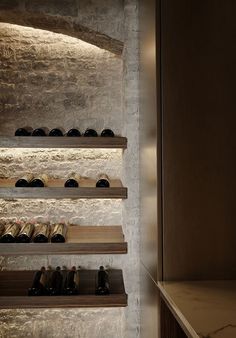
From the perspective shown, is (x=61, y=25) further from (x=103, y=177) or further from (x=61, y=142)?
(x=103, y=177)

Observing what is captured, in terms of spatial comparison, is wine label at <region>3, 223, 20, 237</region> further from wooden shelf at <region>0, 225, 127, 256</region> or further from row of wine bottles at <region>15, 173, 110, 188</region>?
row of wine bottles at <region>15, 173, 110, 188</region>

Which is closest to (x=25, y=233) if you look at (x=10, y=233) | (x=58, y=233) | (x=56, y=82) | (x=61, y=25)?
(x=10, y=233)

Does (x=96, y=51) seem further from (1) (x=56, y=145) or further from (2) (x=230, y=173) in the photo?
(2) (x=230, y=173)

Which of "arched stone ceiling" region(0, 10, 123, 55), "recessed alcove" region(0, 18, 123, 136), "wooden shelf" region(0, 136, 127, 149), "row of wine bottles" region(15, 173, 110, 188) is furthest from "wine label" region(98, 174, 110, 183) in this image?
"arched stone ceiling" region(0, 10, 123, 55)

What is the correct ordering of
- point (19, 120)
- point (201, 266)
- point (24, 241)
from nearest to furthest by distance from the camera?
point (201, 266) → point (24, 241) → point (19, 120)

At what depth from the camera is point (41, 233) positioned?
9.38ft

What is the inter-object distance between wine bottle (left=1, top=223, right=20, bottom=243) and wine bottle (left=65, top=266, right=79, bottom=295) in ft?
1.65

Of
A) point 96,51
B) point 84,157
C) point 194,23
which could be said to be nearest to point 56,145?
point 84,157

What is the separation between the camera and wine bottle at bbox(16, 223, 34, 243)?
9.06 feet

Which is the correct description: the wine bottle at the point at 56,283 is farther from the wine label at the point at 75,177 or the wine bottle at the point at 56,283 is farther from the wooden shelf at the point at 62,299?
the wine label at the point at 75,177

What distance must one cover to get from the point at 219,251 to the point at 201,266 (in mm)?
107

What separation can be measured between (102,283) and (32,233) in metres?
0.64

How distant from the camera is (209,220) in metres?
1.79

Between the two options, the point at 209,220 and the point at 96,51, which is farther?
the point at 96,51
